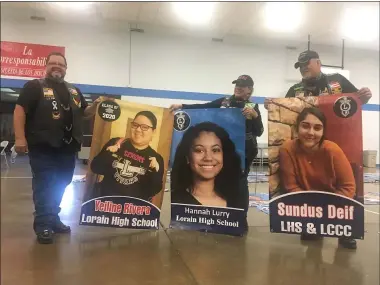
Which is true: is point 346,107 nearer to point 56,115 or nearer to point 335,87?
point 335,87

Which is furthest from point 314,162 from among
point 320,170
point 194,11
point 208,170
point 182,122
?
point 194,11

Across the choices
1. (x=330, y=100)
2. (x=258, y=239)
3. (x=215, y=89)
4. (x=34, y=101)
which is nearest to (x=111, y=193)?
(x=34, y=101)

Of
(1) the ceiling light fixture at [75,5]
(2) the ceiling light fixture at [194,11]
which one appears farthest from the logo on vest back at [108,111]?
(2) the ceiling light fixture at [194,11]

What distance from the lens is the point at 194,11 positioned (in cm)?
558

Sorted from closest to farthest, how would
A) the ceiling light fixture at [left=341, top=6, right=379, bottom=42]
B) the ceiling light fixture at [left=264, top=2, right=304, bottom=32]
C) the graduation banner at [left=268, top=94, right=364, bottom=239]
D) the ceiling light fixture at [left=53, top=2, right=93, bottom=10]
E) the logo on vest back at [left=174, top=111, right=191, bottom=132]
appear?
the graduation banner at [left=268, top=94, right=364, bottom=239], the logo on vest back at [left=174, top=111, right=191, bottom=132], the ceiling light fixture at [left=53, top=2, right=93, bottom=10], the ceiling light fixture at [left=341, top=6, right=379, bottom=42], the ceiling light fixture at [left=264, top=2, right=304, bottom=32]

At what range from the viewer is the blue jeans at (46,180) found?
6.81 feet

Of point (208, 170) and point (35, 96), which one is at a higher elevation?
point (35, 96)

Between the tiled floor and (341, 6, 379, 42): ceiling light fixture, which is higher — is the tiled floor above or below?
below

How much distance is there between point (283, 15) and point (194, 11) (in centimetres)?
144

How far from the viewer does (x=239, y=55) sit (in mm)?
6660

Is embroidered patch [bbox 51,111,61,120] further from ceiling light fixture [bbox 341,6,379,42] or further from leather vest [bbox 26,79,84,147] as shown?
ceiling light fixture [bbox 341,6,379,42]

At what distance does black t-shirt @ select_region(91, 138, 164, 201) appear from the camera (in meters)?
2.24

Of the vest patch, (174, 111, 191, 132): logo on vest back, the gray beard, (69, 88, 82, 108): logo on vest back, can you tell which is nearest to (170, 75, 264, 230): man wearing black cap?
(174, 111, 191, 132): logo on vest back

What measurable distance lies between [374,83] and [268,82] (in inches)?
77.9
